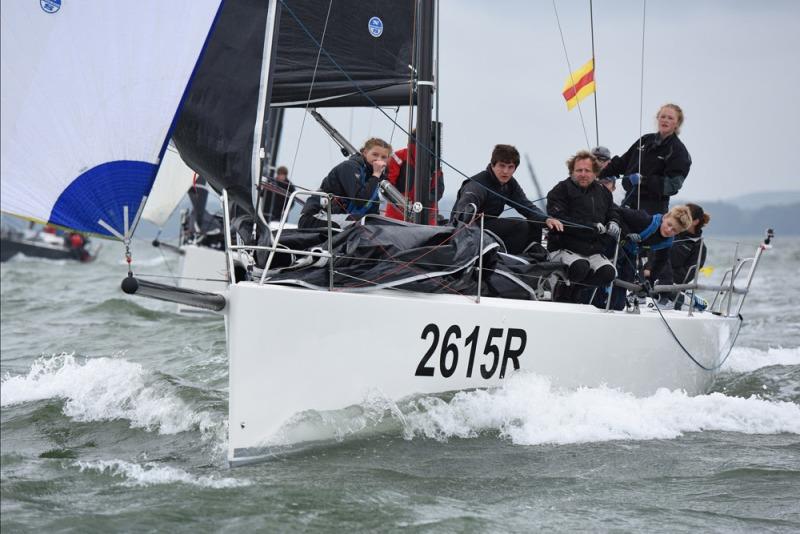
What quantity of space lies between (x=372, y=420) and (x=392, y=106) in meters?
3.18

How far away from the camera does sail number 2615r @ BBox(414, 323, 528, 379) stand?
5.21 meters

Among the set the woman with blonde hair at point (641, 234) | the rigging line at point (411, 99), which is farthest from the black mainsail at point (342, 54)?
the woman with blonde hair at point (641, 234)

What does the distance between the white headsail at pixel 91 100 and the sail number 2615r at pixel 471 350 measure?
5.71ft

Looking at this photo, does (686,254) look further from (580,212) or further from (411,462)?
(411,462)

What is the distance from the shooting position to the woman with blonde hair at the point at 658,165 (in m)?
7.15

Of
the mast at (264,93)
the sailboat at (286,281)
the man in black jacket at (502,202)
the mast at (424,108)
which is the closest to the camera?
the sailboat at (286,281)

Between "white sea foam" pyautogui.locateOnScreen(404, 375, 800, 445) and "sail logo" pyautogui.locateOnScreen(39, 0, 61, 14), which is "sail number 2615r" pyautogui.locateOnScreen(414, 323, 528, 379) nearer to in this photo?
"white sea foam" pyautogui.locateOnScreen(404, 375, 800, 445)

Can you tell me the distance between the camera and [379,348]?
5023mm

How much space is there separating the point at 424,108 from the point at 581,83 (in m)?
1.72

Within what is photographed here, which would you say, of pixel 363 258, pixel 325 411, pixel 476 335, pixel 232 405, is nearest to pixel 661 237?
pixel 476 335

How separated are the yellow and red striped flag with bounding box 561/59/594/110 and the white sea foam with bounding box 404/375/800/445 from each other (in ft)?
8.01

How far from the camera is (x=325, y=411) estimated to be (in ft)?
16.0

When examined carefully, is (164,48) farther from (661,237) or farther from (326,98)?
(661,237)

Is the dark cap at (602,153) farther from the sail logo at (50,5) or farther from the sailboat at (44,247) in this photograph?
the sailboat at (44,247)
